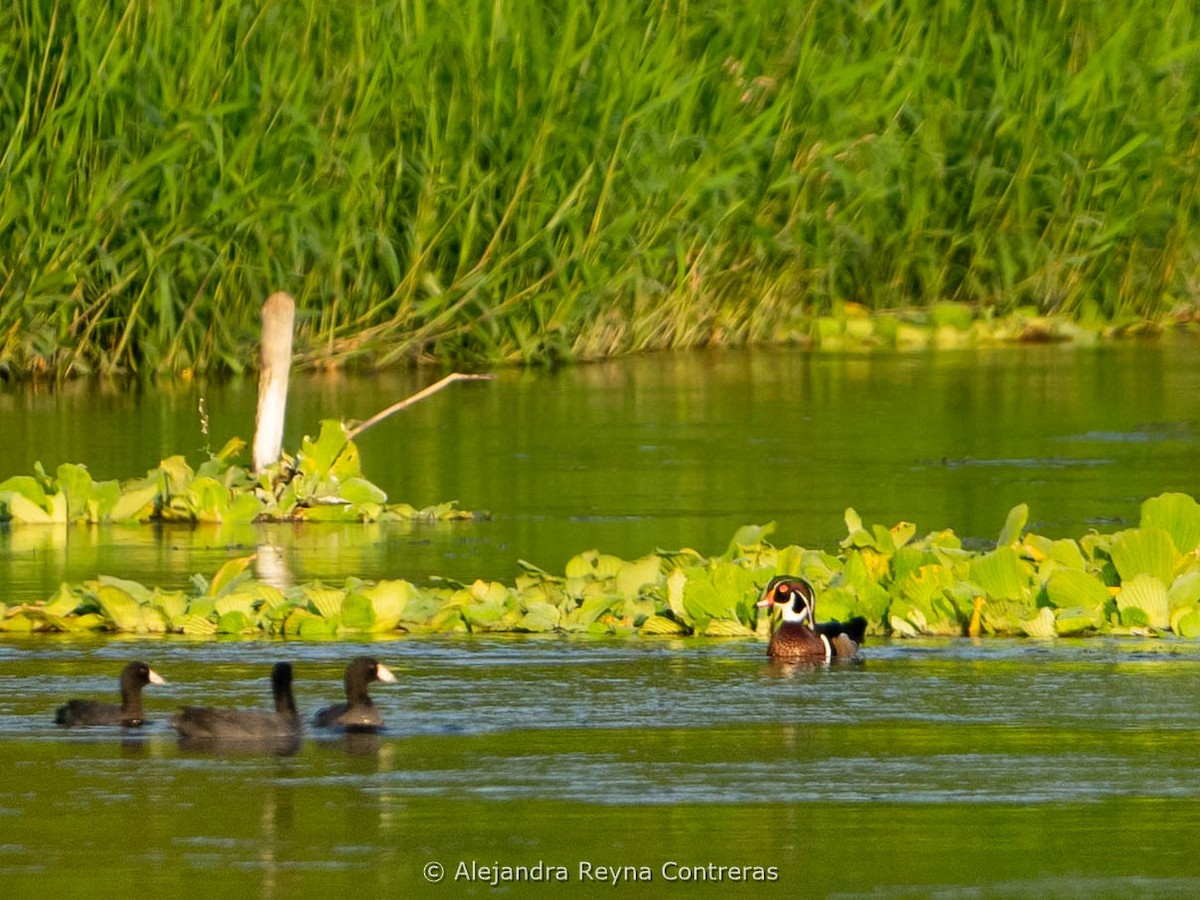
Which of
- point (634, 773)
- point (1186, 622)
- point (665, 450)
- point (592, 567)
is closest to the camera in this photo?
point (634, 773)

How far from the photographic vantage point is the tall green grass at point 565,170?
70.5ft

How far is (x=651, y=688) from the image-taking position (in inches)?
394

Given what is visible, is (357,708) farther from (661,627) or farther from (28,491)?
(28,491)

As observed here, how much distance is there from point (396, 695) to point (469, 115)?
1379cm

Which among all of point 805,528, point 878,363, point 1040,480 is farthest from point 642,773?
point 878,363

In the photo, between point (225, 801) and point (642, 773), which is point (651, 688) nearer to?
point (642, 773)

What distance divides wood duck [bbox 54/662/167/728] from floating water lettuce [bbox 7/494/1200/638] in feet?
6.18

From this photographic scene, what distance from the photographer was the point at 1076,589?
11.1 meters

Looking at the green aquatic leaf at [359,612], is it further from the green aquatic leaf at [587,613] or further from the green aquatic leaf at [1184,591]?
the green aquatic leaf at [1184,591]

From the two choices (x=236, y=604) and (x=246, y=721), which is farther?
(x=236, y=604)

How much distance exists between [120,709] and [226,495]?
5608 mm

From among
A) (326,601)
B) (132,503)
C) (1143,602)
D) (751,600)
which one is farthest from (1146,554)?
(132,503)

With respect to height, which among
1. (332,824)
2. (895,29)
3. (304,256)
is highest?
(895,29)

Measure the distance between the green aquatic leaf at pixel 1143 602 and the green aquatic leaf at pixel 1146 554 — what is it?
6cm
